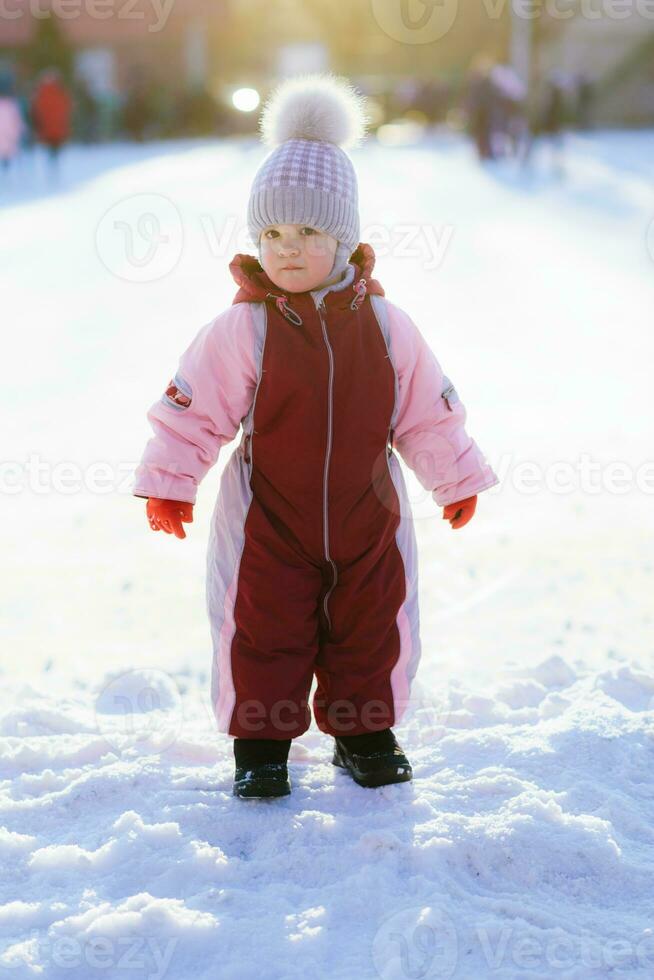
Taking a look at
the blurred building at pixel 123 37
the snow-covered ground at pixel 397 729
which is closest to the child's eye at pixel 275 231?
the snow-covered ground at pixel 397 729

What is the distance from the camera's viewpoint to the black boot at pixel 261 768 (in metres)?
2.44

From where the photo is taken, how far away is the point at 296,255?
2432 mm

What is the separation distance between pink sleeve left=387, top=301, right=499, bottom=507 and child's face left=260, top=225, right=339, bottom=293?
0.18 meters

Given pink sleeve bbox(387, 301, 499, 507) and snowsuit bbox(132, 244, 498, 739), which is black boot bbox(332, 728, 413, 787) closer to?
snowsuit bbox(132, 244, 498, 739)

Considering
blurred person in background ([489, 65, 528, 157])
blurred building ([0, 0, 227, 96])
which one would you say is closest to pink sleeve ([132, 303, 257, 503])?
blurred person in background ([489, 65, 528, 157])

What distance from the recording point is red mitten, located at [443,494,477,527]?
259 centimetres

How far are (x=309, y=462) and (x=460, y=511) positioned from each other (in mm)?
427

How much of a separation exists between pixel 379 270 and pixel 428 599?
6703 mm

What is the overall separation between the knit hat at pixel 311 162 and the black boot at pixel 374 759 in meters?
1.08

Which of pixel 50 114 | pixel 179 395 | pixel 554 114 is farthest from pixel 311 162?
pixel 554 114

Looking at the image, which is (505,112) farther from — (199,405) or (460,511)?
(199,405)

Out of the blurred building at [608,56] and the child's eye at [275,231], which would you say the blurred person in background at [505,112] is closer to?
the blurred building at [608,56]

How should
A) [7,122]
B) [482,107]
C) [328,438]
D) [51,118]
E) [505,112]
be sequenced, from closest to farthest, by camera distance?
1. [328,438]
2. [7,122]
3. [51,118]
4. [482,107]
5. [505,112]

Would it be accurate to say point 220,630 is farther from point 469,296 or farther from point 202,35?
point 202,35
